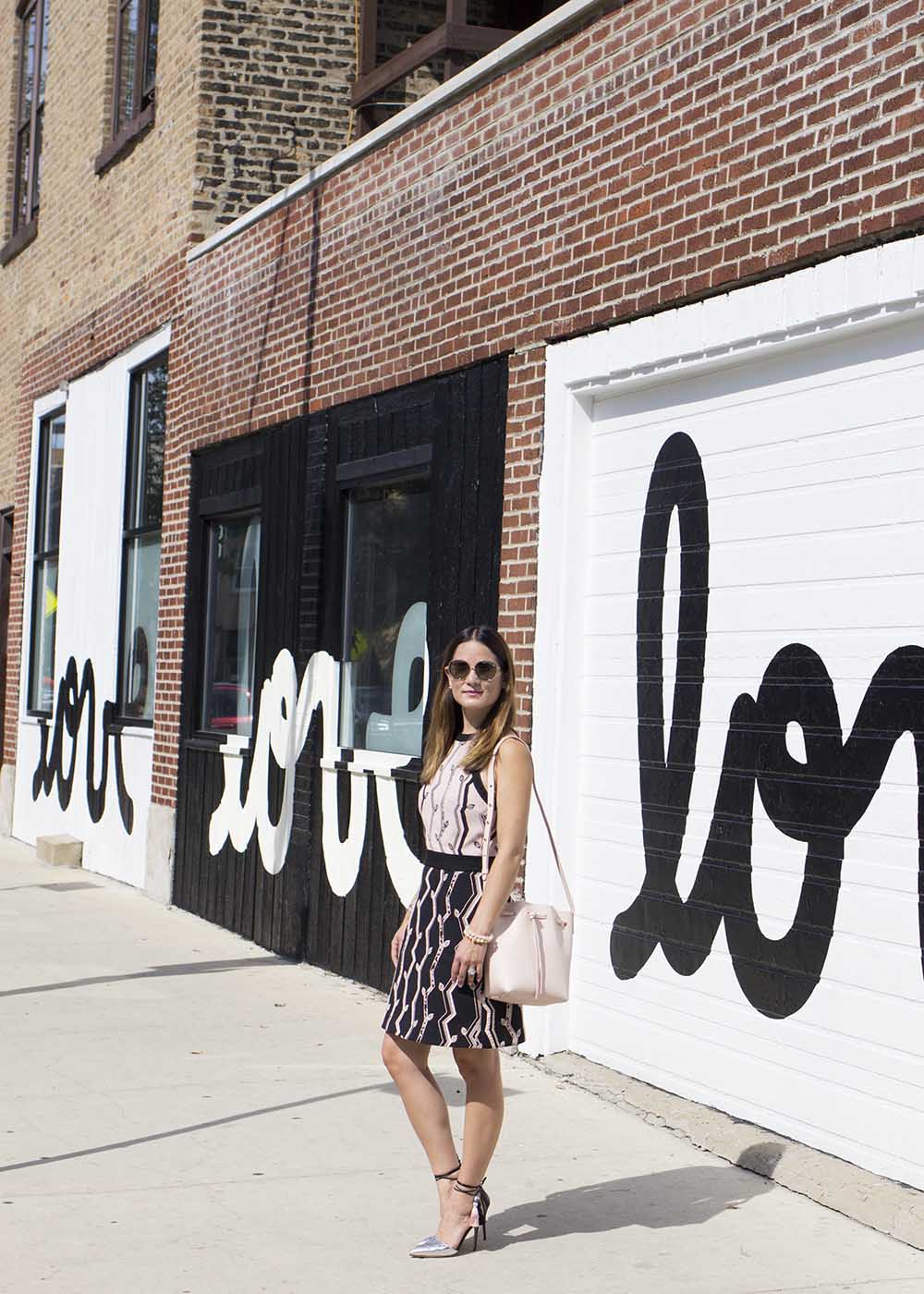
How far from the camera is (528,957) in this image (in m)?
5.05

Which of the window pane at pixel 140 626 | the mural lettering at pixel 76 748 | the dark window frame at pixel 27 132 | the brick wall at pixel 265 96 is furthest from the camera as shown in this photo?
the dark window frame at pixel 27 132

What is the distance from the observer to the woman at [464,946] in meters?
5.12

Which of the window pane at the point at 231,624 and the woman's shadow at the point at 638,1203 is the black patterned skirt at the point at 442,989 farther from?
the window pane at the point at 231,624

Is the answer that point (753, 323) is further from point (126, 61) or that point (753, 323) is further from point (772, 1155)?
point (126, 61)

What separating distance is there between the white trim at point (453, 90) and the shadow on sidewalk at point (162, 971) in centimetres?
478

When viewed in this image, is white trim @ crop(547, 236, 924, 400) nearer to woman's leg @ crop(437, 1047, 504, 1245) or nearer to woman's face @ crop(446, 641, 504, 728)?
woman's face @ crop(446, 641, 504, 728)

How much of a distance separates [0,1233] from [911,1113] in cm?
289

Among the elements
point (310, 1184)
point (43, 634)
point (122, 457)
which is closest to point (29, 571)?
point (43, 634)

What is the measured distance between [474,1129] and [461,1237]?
0.32 m

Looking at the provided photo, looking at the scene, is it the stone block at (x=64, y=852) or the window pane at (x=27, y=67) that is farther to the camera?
the window pane at (x=27, y=67)

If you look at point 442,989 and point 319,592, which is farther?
point 319,592

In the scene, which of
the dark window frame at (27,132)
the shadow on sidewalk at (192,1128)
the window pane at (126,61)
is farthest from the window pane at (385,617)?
the dark window frame at (27,132)

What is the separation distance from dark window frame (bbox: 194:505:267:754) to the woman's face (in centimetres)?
648

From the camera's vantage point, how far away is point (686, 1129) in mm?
6703
